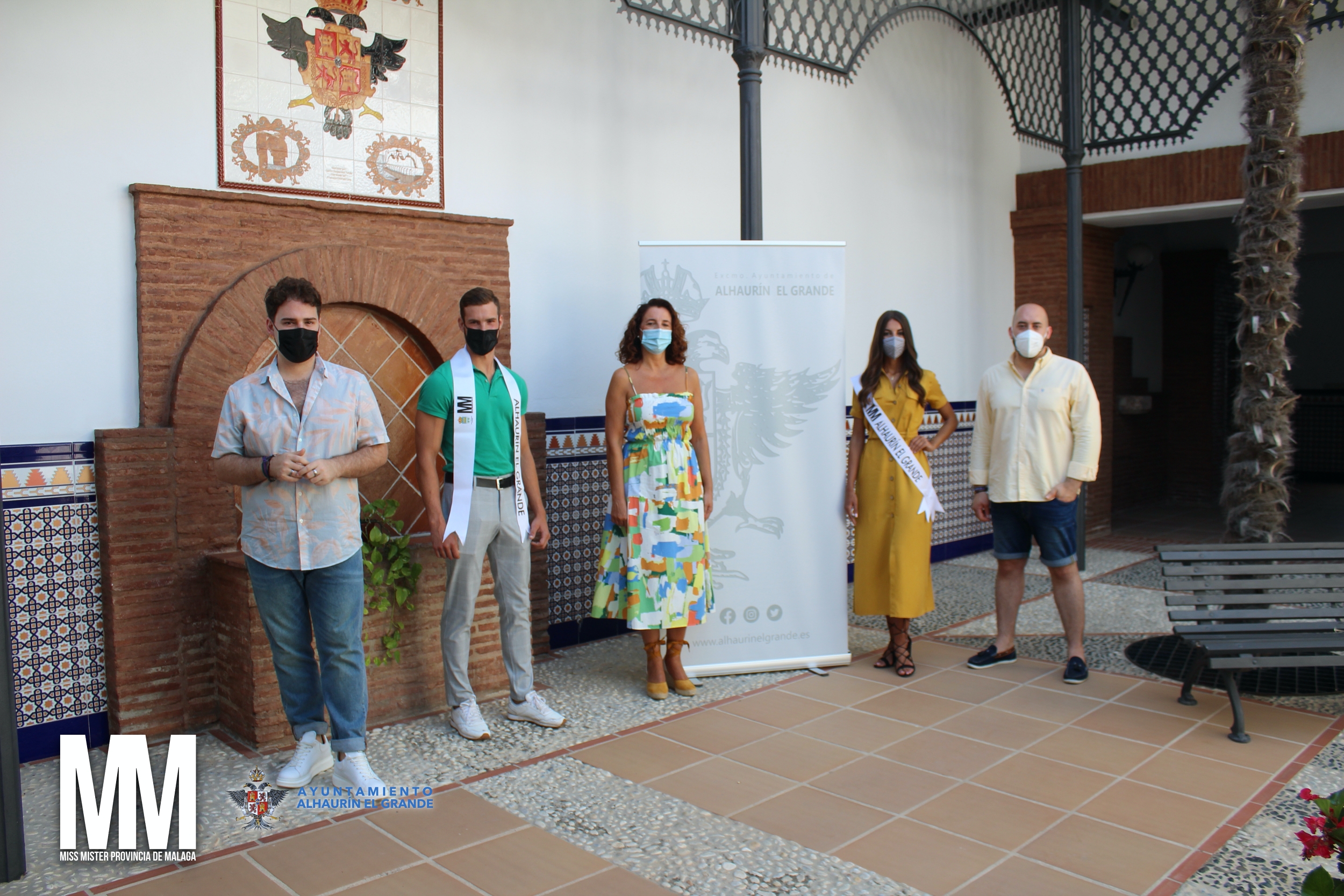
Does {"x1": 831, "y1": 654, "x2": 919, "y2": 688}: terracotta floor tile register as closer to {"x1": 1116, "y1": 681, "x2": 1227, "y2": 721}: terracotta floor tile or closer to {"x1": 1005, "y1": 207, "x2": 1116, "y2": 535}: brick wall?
{"x1": 1116, "y1": 681, "x2": 1227, "y2": 721}: terracotta floor tile

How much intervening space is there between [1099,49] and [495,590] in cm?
627

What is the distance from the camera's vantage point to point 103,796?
3.21 meters

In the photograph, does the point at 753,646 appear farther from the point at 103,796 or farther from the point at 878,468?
the point at 103,796

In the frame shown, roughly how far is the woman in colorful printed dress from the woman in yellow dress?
85 centimetres

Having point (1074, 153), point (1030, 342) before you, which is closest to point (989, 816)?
point (1030, 342)

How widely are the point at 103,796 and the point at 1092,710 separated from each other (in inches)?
149

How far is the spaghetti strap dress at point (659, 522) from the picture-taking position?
175 inches

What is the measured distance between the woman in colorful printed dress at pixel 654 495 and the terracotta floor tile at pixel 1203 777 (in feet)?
6.23

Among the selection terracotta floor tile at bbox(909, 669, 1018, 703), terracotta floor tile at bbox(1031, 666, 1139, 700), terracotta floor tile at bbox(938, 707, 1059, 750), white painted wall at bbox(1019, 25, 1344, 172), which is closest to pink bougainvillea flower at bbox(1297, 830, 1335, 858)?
terracotta floor tile at bbox(938, 707, 1059, 750)

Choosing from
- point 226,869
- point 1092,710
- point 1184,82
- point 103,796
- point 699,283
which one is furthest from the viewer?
point 1184,82

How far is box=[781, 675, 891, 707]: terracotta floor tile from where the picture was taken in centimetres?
456

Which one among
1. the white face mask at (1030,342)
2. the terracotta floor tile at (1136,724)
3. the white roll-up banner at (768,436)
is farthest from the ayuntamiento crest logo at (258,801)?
the white face mask at (1030,342)

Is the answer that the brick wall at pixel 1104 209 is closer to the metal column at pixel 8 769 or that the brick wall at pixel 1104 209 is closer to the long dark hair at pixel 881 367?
the long dark hair at pixel 881 367

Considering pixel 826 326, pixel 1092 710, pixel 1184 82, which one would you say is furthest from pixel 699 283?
pixel 1184 82
